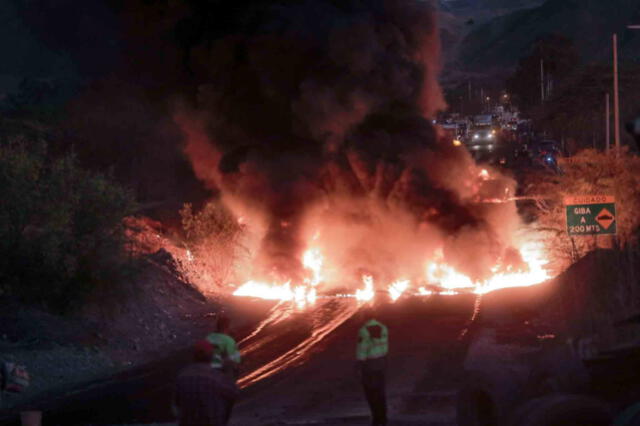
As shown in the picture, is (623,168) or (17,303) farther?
(623,168)

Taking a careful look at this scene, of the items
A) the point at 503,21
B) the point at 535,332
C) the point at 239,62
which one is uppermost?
the point at 503,21

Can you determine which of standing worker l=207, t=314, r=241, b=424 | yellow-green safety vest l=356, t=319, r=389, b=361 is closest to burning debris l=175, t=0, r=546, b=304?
yellow-green safety vest l=356, t=319, r=389, b=361

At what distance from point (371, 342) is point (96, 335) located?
29.2 ft

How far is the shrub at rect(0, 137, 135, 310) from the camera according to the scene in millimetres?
17078

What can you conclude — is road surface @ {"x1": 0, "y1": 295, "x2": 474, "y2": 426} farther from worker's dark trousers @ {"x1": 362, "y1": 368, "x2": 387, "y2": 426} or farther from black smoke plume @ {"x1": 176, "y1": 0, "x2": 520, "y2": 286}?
black smoke plume @ {"x1": 176, "y1": 0, "x2": 520, "y2": 286}

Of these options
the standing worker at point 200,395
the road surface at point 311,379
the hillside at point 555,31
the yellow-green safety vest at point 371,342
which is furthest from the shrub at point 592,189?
the hillside at point 555,31

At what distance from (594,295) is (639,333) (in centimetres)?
988

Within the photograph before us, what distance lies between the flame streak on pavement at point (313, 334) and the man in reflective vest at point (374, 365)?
4266 mm

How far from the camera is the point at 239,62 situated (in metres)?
28.4

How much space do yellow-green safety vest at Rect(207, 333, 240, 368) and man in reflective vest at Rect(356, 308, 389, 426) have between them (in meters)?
2.02

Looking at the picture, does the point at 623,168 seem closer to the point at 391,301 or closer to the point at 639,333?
the point at 391,301

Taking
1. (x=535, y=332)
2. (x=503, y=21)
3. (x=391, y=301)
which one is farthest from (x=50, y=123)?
(x=503, y=21)

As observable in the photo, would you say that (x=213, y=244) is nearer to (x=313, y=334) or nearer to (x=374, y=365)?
(x=313, y=334)

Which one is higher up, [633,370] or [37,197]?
[37,197]
